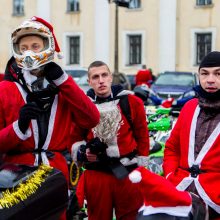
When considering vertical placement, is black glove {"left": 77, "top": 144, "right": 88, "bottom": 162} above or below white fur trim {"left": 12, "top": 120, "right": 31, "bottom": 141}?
below

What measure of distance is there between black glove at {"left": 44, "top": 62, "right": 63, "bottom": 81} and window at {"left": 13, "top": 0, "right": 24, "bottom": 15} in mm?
38319

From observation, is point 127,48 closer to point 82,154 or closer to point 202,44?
point 202,44

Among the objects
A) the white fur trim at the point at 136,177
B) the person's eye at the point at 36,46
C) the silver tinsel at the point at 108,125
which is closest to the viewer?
the white fur trim at the point at 136,177

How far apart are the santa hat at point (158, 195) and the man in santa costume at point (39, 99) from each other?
2.45 feet

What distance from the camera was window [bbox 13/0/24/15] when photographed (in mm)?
41188

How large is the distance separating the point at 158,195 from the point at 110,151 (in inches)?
64.6

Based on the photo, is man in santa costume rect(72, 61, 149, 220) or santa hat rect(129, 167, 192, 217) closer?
santa hat rect(129, 167, 192, 217)

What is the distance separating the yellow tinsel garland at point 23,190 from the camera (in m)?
2.81

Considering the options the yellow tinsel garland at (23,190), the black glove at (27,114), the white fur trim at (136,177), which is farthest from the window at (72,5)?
the white fur trim at (136,177)

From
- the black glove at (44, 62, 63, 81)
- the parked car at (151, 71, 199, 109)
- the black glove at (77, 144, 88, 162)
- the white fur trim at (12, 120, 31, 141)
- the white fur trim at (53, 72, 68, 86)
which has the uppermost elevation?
the black glove at (44, 62, 63, 81)

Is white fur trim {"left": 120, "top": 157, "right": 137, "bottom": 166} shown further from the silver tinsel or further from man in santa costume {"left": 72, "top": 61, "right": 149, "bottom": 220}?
the silver tinsel

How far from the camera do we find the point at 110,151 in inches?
184

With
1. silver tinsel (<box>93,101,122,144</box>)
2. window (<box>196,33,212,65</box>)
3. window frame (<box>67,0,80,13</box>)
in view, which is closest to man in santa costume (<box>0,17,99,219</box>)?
silver tinsel (<box>93,101,122,144</box>)

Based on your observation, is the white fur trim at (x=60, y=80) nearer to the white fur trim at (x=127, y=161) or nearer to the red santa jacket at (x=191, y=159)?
the red santa jacket at (x=191, y=159)
